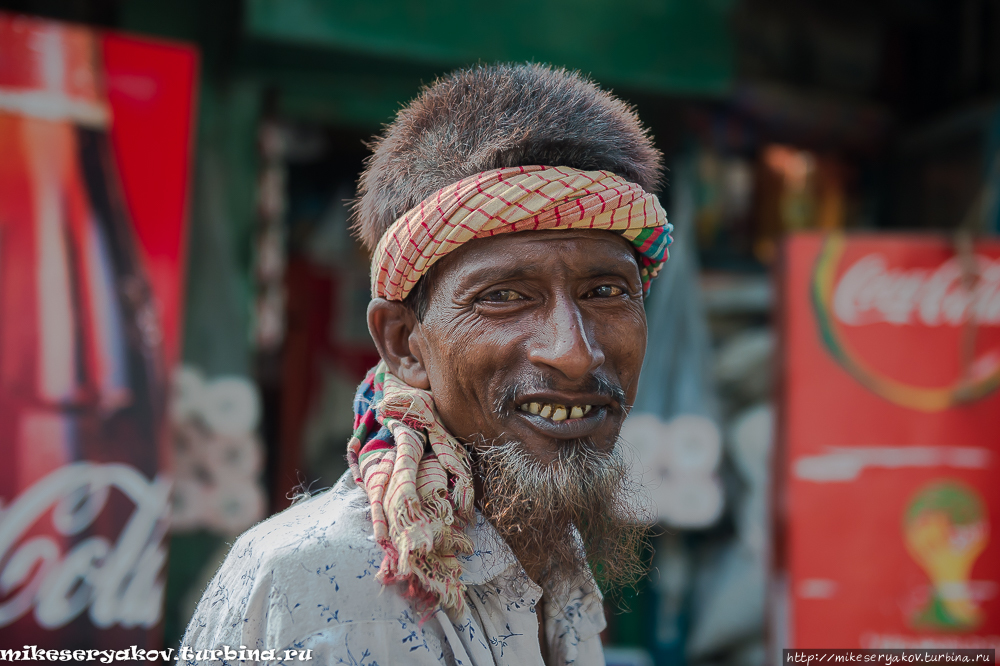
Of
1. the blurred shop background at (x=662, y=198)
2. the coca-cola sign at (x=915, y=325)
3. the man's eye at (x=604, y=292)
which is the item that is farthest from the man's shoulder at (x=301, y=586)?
the coca-cola sign at (x=915, y=325)

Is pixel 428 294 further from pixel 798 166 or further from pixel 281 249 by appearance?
pixel 798 166

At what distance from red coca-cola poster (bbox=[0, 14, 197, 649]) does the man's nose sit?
2195mm

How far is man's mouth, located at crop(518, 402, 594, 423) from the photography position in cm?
158

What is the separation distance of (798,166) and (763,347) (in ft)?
5.01

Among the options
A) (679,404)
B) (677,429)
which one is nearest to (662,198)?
(679,404)

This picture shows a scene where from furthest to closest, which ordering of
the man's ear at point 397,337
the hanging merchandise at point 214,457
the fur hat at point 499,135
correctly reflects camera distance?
the hanging merchandise at point 214,457, the man's ear at point 397,337, the fur hat at point 499,135

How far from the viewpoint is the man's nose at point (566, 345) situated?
1.53 metres

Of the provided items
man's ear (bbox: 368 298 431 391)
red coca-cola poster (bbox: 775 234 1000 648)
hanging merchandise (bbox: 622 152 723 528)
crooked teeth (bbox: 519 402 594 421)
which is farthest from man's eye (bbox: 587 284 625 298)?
hanging merchandise (bbox: 622 152 723 528)

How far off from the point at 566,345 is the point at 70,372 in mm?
2404

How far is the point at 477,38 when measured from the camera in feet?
12.9

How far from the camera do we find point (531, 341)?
5.20ft

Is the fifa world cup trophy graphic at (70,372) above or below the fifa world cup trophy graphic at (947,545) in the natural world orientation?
above

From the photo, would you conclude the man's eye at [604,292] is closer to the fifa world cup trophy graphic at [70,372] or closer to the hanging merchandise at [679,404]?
the fifa world cup trophy graphic at [70,372]

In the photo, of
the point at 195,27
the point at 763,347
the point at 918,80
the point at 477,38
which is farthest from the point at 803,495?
the point at 195,27
